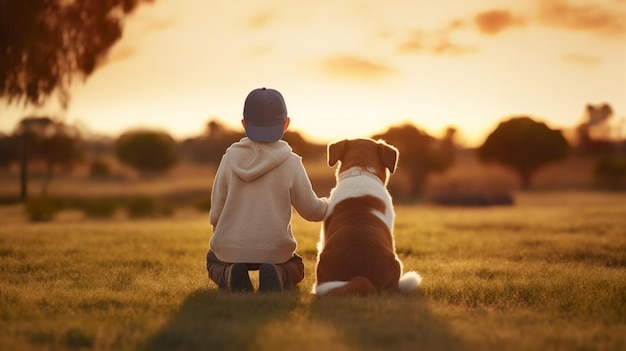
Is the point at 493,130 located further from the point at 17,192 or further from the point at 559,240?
the point at 559,240

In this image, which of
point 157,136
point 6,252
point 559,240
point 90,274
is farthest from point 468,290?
point 157,136

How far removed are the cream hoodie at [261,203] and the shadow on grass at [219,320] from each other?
22.6 inches

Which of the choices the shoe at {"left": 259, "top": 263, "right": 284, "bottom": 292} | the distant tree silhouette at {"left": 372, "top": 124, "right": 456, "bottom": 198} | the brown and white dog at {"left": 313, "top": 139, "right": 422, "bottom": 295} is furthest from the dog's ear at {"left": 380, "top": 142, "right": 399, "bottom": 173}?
the distant tree silhouette at {"left": 372, "top": 124, "right": 456, "bottom": 198}

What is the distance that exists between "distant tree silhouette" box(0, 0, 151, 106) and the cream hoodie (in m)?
3.06

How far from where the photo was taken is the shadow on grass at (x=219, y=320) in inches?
187

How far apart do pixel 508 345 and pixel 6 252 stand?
9.34 meters

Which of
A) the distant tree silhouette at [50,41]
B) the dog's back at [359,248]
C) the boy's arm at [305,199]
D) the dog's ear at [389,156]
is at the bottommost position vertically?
the dog's back at [359,248]

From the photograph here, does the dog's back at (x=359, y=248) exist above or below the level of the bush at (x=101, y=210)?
above

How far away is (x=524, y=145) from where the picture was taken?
177 ft

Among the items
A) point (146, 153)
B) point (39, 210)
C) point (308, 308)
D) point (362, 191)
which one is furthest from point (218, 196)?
point (146, 153)

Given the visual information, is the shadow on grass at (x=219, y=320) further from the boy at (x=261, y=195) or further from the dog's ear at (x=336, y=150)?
the dog's ear at (x=336, y=150)

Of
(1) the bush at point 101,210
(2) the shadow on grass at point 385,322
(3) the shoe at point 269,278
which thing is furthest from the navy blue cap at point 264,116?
(1) the bush at point 101,210

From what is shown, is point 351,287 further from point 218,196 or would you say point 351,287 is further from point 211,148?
point 211,148

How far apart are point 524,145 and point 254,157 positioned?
50.4m
